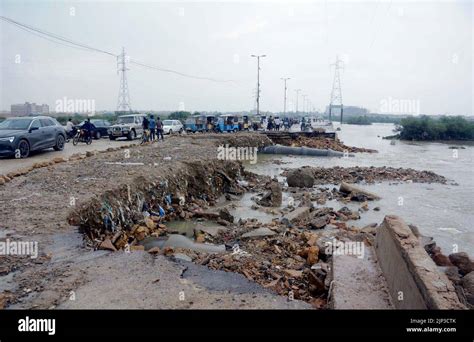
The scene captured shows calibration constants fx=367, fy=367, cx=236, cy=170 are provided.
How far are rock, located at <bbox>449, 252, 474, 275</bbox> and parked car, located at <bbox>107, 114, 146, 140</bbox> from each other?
21.9 metres

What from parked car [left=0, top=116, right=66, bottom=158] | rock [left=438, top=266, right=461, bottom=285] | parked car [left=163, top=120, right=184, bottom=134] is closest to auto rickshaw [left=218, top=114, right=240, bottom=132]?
parked car [left=163, top=120, right=184, bottom=134]

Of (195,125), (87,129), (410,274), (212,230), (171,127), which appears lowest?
(212,230)

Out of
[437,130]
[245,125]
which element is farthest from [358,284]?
[437,130]

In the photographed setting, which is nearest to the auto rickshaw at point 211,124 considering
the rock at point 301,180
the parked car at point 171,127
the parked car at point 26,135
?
the parked car at point 171,127

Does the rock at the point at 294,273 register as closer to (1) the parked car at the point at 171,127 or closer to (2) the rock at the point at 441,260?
(2) the rock at the point at 441,260

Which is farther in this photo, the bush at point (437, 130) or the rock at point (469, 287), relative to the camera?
the bush at point (437, 130)

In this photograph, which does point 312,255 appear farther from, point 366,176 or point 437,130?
point 437,130

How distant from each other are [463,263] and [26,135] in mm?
14461

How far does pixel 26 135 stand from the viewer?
1396 centimetres

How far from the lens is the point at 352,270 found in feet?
17.1

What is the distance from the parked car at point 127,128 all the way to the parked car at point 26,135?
26.4 ft

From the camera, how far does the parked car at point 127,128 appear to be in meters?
24.4
